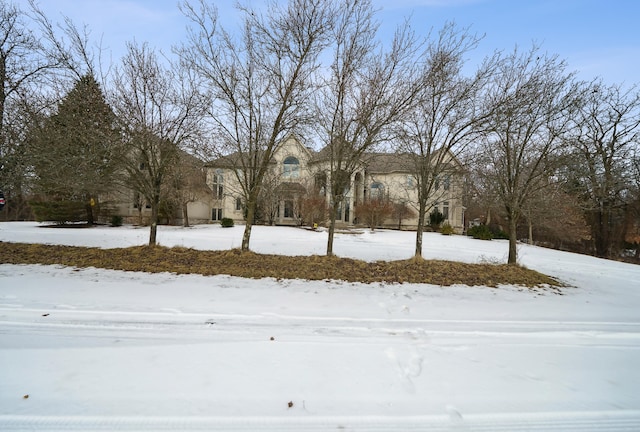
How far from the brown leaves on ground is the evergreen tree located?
2.63 metres

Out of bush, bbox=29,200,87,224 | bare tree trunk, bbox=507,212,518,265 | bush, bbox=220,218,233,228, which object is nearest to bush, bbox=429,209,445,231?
bare tree trunk, bbox=507,212,518,265

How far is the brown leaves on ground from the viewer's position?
22.5 feet

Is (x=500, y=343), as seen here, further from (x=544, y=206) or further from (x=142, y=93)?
(x=142, y=93)

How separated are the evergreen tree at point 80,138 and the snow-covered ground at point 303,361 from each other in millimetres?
4304

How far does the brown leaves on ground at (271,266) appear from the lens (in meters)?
6.87

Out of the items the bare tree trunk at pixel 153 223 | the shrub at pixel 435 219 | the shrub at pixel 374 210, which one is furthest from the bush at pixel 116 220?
the shrub at pixel 435 219

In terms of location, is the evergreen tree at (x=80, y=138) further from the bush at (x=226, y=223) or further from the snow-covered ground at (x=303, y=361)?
the bush at (x=226, y=223)

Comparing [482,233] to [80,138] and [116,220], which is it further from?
[116,220]

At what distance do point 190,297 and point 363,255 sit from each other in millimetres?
7459

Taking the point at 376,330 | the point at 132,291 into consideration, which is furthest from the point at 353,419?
the point at 132,291

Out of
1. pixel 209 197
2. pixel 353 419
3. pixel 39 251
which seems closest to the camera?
pixel 353 419

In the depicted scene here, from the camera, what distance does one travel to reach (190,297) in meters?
4.97

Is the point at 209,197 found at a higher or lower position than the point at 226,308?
higher

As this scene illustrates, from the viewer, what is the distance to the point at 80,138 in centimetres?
834
